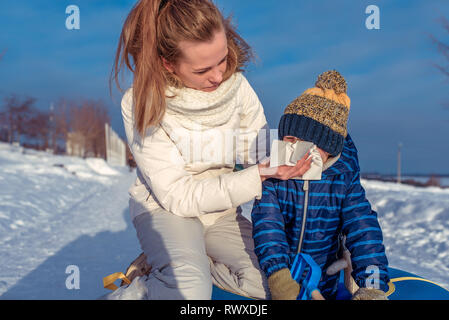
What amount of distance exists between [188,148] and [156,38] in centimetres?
57

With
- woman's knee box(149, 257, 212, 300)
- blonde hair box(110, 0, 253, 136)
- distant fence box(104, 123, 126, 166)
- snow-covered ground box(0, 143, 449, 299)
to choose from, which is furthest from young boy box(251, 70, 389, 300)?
distant fence box(104, 123, 126, 166)

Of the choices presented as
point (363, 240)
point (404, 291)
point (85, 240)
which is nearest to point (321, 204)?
point (363, 240)

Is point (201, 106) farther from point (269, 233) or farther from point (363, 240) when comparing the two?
point (363, 240)

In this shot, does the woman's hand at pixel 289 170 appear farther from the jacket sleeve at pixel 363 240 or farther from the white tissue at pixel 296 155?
the jacket sleeve at pixel 363 240

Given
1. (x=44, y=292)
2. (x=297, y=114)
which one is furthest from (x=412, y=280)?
(x=44, y=292)

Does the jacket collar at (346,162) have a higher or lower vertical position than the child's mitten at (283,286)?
higher

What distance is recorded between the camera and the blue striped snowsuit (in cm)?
159

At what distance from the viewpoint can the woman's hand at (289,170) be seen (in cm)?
157

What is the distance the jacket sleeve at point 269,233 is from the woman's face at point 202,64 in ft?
1.90

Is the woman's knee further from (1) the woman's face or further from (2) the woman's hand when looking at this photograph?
(1) the woman's face

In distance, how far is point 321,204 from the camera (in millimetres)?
1660

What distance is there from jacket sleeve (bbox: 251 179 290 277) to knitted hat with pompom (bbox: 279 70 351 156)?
0.28 meters

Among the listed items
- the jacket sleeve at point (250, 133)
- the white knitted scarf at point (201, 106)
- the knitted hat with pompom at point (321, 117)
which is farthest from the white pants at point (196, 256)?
the knitted hat with pompom at point (321, 117)

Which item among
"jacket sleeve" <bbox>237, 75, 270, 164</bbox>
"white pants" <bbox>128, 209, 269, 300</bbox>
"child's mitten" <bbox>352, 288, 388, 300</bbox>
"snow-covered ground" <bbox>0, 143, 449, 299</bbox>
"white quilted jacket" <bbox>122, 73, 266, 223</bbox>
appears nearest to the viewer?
"child's mitten" <bbox>352, 288, 388, 300</bbox>
